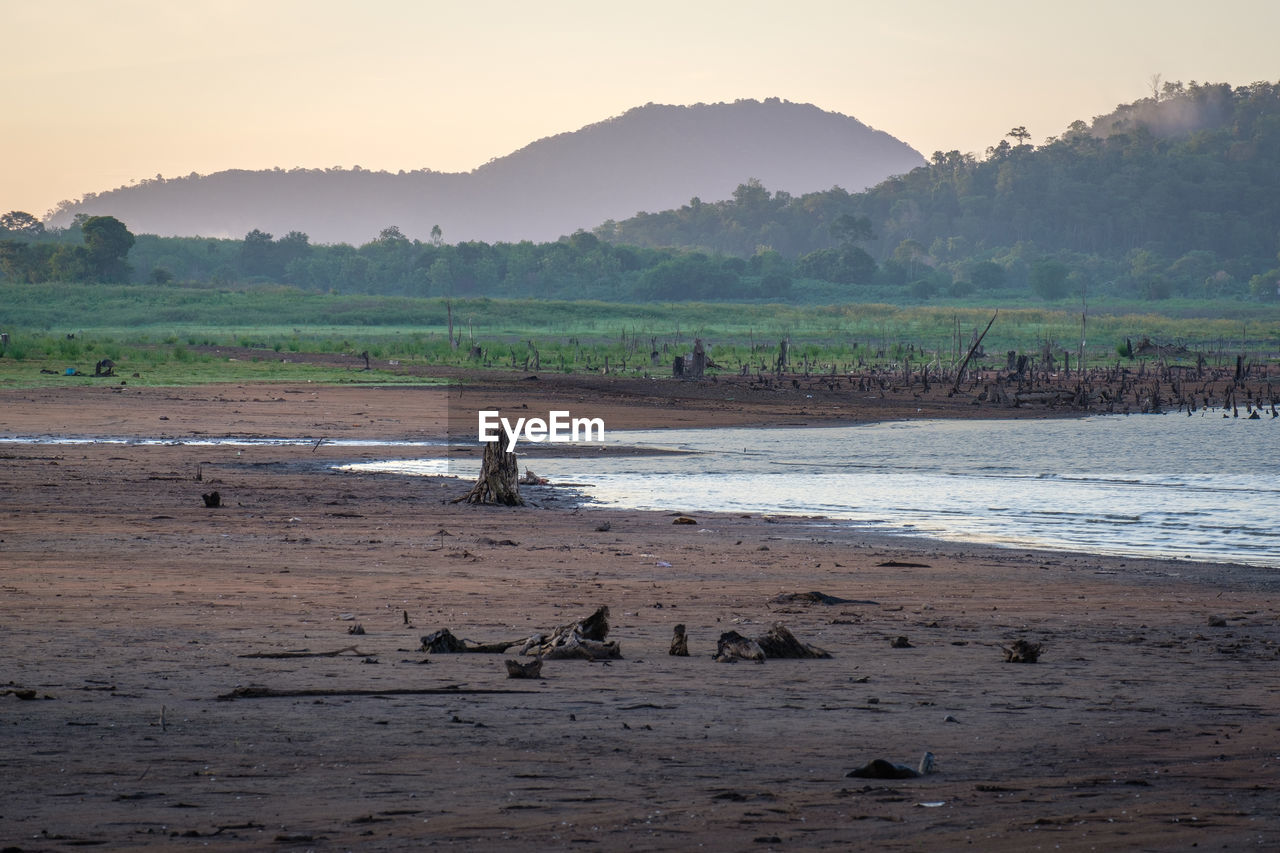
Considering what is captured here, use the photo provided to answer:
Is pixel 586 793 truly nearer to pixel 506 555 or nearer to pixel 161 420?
pixel 506 555

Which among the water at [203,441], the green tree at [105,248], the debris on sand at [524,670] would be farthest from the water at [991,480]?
the green tree at [105,248]

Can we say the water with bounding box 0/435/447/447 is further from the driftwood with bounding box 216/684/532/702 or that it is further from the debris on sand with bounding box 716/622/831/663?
the driftwood with bounding box 216/684/532/702

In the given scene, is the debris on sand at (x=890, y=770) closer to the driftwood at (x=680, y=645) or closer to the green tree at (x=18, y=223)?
the driftwood at (x=680, y=645)

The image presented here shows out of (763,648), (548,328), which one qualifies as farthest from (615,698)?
(548,328)

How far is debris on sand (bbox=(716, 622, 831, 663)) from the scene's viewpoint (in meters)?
7.59

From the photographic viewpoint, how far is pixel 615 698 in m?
6.68

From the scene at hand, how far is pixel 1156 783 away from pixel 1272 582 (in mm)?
6923

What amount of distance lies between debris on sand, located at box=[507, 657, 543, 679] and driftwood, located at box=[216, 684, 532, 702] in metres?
0.26

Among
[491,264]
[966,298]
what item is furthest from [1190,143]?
[491,264]

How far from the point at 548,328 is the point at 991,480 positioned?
207 ft

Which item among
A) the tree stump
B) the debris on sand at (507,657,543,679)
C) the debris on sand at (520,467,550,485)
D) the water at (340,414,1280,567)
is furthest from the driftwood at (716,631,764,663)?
the debris on sand at (520,467,550,485)

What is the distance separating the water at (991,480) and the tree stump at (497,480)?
1478mm

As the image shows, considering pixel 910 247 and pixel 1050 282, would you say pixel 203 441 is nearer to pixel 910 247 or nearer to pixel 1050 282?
pixel 1050 282

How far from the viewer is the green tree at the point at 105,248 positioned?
345 feet
